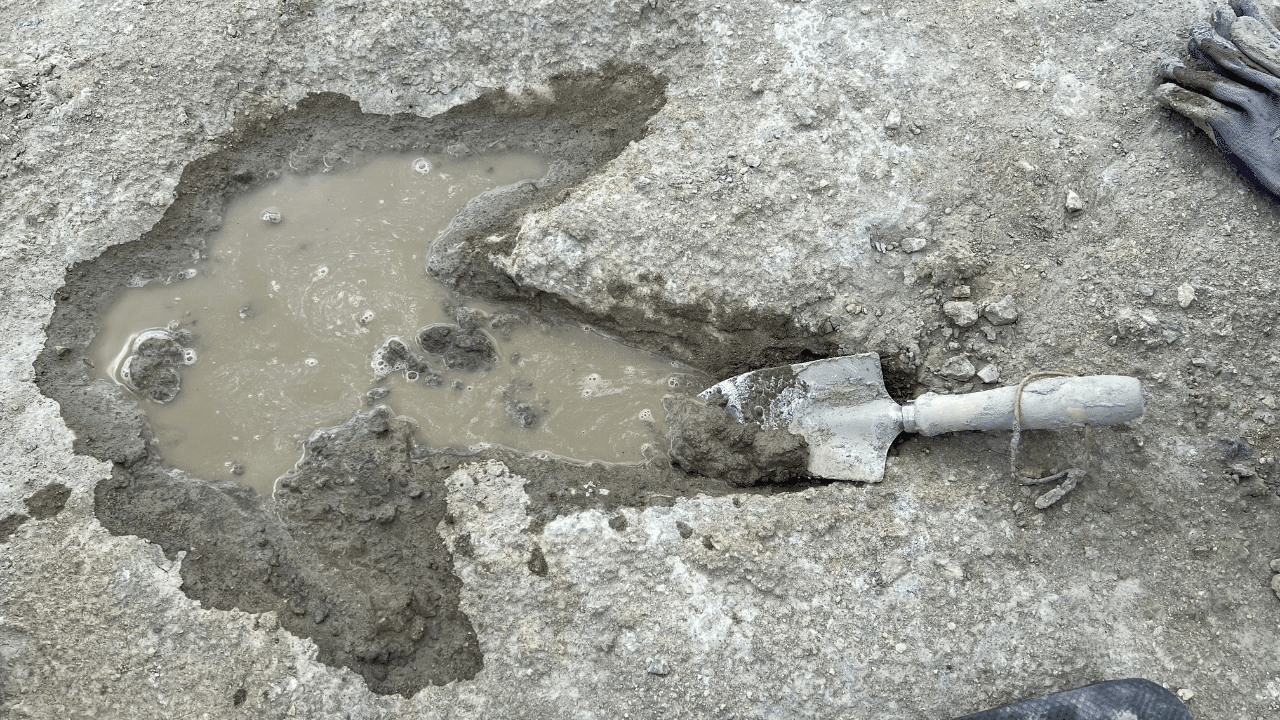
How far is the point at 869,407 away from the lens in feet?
12.5

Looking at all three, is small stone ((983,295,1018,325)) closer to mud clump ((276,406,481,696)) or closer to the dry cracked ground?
the dry cracked ground

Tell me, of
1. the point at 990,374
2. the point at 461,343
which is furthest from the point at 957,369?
the point at 461,343

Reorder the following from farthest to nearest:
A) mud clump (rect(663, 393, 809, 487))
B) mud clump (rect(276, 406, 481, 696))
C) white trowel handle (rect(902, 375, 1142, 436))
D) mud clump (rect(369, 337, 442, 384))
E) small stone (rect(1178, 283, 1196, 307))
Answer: mud clump (rect(369, 337, 442, 384))
mud clump (rect(663, 393, 809, 487))
small stone (rect(1178, 283, 1196, 307))
mud clump (rect(276, 406, 481, 696))
white trowel handle (rect(902, 375, 1142, 436))

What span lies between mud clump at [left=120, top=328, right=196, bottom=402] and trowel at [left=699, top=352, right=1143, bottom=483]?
2.78 metres

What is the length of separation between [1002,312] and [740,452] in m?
1.44

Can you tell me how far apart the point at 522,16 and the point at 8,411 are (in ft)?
11.0

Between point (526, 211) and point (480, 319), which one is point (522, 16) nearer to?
point (526, 211)

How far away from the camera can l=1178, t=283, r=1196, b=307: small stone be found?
364 centimetres

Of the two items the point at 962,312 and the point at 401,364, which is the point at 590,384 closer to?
the point at 401,364

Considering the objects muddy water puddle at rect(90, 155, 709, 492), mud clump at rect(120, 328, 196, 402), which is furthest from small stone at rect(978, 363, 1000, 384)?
mud clump at rect(120, 328, 196, 402)

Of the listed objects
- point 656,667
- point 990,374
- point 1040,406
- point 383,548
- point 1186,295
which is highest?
point 1186,295

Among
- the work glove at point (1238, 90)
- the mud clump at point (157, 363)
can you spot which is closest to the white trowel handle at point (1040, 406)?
the work glove at point (1238, 90)

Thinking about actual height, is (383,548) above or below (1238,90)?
below

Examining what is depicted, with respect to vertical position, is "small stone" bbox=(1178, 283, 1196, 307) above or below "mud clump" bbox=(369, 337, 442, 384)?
above
